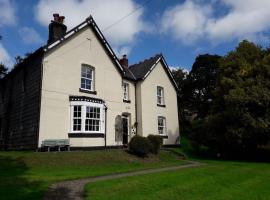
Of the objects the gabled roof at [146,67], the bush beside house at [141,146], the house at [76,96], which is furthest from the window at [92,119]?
the gabled roof at [146,67]

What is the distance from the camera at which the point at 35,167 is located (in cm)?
1547

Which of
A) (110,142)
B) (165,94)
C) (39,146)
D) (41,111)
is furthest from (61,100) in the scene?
(165,94)

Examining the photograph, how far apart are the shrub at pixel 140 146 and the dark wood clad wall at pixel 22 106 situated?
691 cm

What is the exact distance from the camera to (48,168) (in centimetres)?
1559

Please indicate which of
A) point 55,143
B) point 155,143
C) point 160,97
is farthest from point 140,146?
point 160,97

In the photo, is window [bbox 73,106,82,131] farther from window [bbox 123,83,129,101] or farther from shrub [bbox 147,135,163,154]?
window [bbox 123,83,129,101]

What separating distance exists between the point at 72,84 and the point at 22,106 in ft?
15.1

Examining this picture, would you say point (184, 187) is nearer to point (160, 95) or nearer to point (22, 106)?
point (22, 106)

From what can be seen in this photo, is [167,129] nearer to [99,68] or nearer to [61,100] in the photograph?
[99,68]

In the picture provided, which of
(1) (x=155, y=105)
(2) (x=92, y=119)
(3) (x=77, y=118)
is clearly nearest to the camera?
(3) (x=77, y=118)

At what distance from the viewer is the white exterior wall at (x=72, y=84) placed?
2106 centimetres

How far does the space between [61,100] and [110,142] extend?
572cm

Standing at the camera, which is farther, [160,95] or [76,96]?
[160,95]

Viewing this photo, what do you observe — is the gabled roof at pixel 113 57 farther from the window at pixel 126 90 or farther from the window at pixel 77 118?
the window at pixel 77 118
